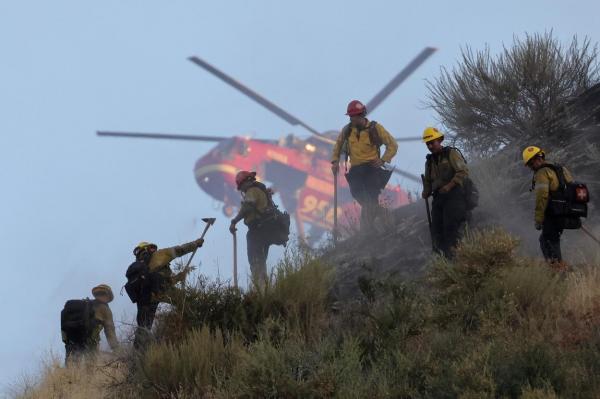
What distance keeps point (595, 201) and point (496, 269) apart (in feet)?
14.1

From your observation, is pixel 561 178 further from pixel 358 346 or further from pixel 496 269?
pixel 358 346

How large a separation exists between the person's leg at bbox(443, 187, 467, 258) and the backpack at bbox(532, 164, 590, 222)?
113cm

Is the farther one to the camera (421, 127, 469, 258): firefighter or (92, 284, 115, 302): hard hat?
(92, 284, 115, 302): hard hat

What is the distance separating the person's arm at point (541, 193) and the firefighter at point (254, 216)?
471 centimetres

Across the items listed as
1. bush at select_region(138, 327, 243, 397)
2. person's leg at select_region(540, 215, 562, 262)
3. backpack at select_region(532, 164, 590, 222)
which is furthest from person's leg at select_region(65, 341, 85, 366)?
backpack at select_region(532, 164, 590, 222)

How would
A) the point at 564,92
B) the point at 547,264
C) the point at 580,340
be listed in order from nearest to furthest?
the point at 580,340 < the point at 547,264 < the point at 564,92

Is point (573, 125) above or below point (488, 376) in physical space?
above

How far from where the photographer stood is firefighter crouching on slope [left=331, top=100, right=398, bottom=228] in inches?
524

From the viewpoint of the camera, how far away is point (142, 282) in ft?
36.8

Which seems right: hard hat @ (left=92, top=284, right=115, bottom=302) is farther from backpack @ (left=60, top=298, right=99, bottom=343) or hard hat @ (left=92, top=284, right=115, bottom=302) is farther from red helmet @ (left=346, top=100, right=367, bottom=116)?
red helmet @ (left=346, top=100, right=367, bottom=116)

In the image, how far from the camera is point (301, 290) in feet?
29.9

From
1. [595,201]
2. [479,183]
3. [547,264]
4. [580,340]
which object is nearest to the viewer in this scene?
[580,340]

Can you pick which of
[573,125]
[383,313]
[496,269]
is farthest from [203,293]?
[573,125]

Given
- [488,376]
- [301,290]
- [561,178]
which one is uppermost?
[561,178]
